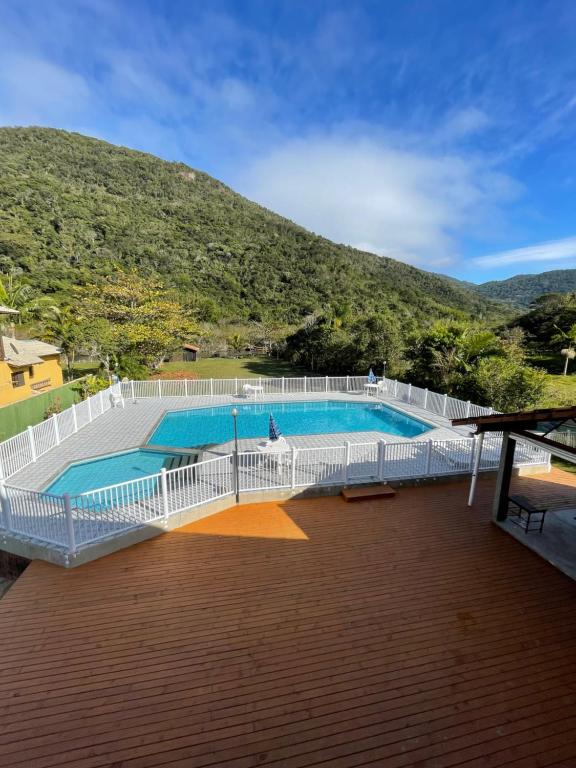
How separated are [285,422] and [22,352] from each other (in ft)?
40.1

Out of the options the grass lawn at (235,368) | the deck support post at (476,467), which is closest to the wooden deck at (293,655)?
the deck support post at (476,467)

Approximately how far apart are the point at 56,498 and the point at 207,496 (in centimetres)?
255

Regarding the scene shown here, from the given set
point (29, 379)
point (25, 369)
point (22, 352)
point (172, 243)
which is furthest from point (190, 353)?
point (172, 243)

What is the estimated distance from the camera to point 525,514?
6520 millimetres

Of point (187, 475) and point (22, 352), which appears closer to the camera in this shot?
point (187, 475)

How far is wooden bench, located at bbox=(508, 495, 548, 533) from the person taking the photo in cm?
598

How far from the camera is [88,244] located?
4825 centimetres

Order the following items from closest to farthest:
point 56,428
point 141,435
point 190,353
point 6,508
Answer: point 6,508 < point 56,428 < point 141,435 < point 190,353

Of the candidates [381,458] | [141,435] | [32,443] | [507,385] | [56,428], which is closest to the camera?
[381,458]

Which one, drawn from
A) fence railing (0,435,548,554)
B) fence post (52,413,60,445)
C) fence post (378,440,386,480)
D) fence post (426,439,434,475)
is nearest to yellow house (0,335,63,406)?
fence post (52,413,60,445)

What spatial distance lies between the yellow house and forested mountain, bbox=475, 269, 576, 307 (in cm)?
10475

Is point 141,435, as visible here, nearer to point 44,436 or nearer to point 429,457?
point 44,436

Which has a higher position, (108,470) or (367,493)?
(367,493)

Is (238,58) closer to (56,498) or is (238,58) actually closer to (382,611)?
(56,498)
